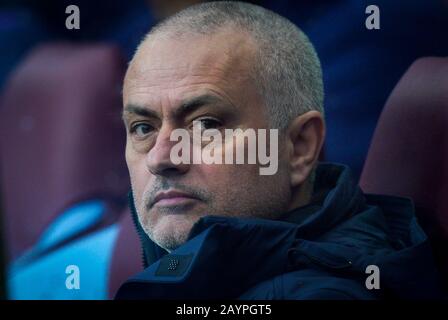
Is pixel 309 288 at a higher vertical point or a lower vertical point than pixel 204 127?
lower

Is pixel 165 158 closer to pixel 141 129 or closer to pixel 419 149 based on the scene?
pixel 141 129

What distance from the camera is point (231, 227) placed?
8.58ft

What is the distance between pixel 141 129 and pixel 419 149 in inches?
34.2

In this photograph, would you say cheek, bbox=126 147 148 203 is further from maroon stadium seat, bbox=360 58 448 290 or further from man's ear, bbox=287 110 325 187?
maroon stadium seat, bbox=360 58 448 290

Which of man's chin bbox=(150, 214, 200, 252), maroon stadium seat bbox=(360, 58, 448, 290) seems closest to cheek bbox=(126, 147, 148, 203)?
man's chin bbox=(150, 214, 200, 252)

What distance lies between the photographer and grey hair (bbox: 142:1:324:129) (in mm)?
2740

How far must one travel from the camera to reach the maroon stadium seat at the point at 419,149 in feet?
9.25

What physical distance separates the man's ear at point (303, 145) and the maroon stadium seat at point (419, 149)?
0.65ft

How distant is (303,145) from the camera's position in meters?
2.78

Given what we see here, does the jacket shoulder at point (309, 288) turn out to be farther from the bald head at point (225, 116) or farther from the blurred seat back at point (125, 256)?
the blurred seat back at point (125, 256)

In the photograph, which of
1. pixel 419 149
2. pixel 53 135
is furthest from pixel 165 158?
pixel 419 149

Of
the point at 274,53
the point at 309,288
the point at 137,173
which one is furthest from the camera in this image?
A: the point at 137,173

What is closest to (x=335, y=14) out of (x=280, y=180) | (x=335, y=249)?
(x=280, y=180)
